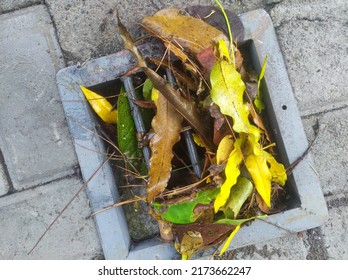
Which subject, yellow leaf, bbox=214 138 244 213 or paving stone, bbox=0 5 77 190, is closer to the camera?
yellow leaf, bbox=214 138 244 213

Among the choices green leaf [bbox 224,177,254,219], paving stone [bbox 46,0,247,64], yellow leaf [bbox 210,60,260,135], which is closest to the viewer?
yellow leaf [bbox 210,60,260,135]

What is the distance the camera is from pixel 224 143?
1367 millimetres

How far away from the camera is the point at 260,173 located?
4.58 feet

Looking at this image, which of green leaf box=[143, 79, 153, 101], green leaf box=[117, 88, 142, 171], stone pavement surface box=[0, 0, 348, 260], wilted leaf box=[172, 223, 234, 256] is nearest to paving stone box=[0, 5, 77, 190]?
stone pavement surface box=[0, 0, 348, 260]

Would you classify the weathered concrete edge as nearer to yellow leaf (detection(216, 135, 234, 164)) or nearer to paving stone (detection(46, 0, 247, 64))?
paving stone (detection(46, 0, 247, 64))

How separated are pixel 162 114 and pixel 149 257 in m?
0.51

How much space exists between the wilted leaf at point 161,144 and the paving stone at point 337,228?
2.15 feet

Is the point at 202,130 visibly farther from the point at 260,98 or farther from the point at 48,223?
the point at 48,223

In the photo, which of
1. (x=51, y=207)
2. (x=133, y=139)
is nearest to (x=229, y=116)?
(x=133, y=139)

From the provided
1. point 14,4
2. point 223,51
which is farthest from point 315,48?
point 14,4

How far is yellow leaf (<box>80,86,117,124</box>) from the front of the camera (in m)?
1.53

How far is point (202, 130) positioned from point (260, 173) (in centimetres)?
22

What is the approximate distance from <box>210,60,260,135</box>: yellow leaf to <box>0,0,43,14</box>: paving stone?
789mm

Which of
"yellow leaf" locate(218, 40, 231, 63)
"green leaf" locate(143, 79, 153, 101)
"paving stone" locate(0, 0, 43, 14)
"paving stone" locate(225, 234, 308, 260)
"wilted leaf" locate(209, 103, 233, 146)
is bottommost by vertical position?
"paving stone" locate(225, 234, 308, 260)
